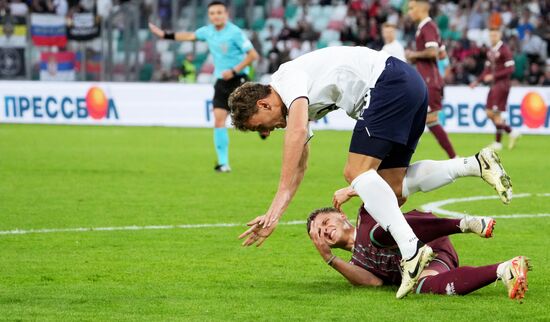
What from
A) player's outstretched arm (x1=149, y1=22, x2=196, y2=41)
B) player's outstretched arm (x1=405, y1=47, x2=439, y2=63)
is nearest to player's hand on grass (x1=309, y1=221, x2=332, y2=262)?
player's outstretched arm (x1=149, y1=22, x2=196, y2=41)

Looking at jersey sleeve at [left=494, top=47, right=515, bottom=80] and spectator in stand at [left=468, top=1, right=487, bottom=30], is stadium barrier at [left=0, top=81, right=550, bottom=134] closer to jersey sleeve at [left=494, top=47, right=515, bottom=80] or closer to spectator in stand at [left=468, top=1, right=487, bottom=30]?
jersey sleeve at [left=494, top=47, right=515, bottom=80]

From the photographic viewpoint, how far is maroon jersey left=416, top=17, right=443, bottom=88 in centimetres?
1705

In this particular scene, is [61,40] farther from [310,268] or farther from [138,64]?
[310,268]

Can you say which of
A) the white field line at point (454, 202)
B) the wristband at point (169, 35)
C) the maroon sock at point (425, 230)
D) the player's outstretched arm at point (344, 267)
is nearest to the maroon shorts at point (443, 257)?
the maroon sock at point (425, 230)

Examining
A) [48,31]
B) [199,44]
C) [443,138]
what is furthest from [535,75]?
[48,31]

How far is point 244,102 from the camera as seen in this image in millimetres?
6797

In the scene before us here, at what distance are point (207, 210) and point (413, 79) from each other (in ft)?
16.5

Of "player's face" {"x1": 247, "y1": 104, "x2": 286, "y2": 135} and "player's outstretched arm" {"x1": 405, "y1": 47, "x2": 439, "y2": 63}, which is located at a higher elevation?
"player's face" {"x1": 247, "y1": 104, "x2": 286, "y2": 135}

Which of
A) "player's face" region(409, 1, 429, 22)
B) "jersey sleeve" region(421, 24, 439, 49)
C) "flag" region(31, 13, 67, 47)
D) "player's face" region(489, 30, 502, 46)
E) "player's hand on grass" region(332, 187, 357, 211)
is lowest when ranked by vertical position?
"flag" region(31, 13, 67, 47)

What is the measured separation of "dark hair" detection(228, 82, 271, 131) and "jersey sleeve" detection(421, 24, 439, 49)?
10504mm

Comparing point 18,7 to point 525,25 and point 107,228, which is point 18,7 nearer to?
point 525,25

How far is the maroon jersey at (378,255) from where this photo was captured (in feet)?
23.6

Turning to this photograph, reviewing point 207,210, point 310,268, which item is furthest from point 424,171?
point 207,210

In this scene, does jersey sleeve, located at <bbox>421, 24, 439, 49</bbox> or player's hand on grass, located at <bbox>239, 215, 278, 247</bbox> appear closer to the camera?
player's hand on grass, located at <bbox>239, 215, 278, 247</bbox>
